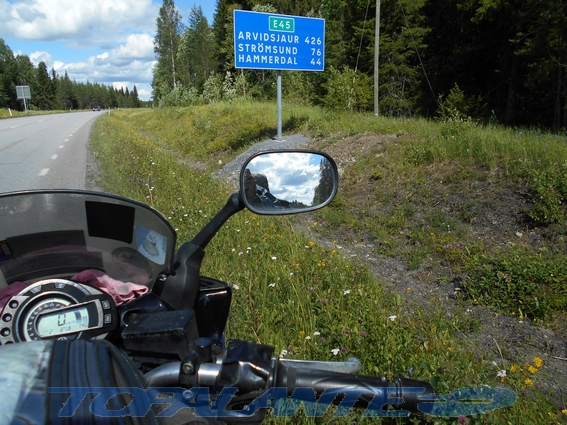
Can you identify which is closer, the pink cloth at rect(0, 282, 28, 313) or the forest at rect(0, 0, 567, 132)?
Result: the pink cloth at rect(0, 282, 28, 313)

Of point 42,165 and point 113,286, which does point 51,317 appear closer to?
point 113,286

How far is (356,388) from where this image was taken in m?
1.03

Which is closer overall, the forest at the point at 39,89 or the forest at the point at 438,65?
the forest at the point at 438,65

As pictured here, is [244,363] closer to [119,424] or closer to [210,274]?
[119,424]

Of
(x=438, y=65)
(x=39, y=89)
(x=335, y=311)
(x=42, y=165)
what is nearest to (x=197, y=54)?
(x=438, y=65)

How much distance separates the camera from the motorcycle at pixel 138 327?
2.68 ft

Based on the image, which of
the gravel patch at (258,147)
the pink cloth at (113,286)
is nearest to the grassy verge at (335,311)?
the pink cloth at (113,286)

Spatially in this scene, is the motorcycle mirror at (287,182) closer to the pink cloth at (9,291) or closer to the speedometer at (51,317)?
the speedometer at (51,317)

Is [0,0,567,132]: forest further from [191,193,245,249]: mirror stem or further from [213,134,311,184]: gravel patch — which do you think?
[191,193,245,249]: mirror stem

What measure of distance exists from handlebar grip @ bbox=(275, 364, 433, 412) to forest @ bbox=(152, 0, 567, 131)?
14.6 meters

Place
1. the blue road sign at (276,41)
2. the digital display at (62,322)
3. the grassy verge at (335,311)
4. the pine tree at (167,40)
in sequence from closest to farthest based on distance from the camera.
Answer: the digital display at (62,322) < the grassy verge at (335,311) < the blue road sign at (276,41) < the pine tree at (167,40)

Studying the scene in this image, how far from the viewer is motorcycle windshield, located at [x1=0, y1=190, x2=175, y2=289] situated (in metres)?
1.60

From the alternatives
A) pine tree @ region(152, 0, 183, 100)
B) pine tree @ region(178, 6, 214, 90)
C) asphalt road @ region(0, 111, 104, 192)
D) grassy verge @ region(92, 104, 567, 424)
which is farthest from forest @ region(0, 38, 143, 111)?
grassy verge @ region(92, 104, 567, 424)

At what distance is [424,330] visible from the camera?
3.30m
